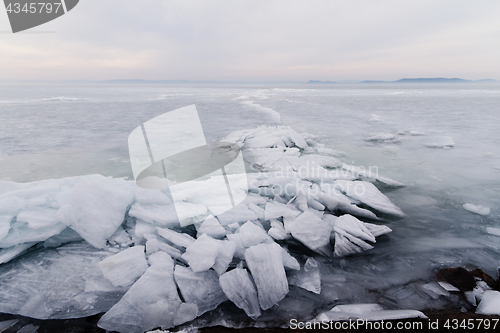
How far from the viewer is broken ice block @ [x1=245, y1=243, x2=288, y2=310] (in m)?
1.44

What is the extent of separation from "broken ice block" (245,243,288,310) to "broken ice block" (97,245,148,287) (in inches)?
28.2

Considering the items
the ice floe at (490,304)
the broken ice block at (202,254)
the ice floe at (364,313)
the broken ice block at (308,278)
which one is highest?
the broken ice block at (202,254)

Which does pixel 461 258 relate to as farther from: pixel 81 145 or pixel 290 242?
pixel 81 145

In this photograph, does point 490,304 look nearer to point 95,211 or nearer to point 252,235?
point 252,235

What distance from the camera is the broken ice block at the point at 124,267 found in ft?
4.92

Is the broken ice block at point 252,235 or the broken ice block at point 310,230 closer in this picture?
the broken ice block at point 252,235

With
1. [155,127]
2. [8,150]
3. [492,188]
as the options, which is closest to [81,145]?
[8,150]

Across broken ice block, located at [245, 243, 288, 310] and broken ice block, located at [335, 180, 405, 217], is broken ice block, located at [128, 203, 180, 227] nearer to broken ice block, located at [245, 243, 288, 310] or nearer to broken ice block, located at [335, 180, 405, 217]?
broken ice block, located at [245, 243, 288, 310]

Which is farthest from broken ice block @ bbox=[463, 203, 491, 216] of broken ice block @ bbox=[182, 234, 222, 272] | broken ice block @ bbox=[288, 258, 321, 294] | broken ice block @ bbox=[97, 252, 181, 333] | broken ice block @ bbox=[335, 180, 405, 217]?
broken ice block @ bbox=[97, 252, 181, 333]

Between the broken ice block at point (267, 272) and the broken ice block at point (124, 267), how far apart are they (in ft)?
2.35

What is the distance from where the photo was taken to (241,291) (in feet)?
4.72

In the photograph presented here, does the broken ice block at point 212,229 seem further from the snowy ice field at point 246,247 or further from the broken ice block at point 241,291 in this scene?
the broken ice block at point 241,291

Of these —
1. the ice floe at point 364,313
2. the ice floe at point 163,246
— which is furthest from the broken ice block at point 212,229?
the ice floe at point 364,313

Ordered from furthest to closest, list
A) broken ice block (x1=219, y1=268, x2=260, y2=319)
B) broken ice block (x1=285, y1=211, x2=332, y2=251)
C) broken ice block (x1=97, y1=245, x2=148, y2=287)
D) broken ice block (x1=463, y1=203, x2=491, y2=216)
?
broken ice block (x1=463, y1=203, x2=491, y2=216)
broken ice block (x1=285, y1=211, x2=332, y2=251)
broken ice block (x1=97, y1=245, x2=148, y2=287)
broken ice block (x1=219, y1=268, x2=260, y2=319)
